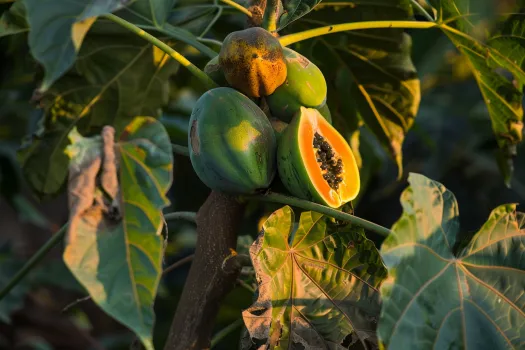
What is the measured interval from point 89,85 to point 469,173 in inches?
55.9

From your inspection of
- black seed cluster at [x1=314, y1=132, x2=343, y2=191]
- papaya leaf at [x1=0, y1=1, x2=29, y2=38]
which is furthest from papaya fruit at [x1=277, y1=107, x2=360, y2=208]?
papaya leaf at [x1=0, y1=1, x2=29, y2=38]

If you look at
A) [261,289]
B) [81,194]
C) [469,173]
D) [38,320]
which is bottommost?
[38,320]

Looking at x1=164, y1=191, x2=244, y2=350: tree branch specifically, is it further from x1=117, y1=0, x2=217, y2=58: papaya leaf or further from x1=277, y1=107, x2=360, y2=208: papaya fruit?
x1=117, y1=0, x2=217, y2=58: papaya leaf

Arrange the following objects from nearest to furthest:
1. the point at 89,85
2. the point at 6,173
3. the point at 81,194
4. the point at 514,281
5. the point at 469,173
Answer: the point at 81,194, the point at 514,281, the point at 89,85, the point at 6,173, the point at 469,173

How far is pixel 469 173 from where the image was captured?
223cm

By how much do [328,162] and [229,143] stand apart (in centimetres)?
13

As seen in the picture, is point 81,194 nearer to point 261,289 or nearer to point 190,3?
point 261,289

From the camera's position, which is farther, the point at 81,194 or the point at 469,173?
the point at 469,173

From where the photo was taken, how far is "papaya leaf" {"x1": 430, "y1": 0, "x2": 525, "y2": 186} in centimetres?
100

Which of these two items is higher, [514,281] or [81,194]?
[81,194]

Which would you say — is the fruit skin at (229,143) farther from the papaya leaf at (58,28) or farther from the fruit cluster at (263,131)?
the papaya leaf at (58,28)

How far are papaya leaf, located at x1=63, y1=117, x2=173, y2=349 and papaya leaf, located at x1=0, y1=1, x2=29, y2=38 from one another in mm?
281

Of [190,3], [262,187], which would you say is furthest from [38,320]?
[262,187]

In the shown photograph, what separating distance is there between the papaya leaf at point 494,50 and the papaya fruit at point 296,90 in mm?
262
